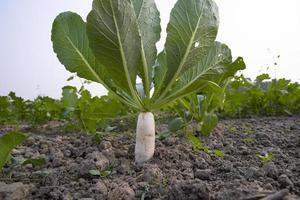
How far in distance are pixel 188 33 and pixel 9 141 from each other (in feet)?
3.25

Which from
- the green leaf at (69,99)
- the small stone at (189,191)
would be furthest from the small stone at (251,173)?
the green leaf at (69,99)

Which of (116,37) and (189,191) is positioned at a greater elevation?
(116,37)

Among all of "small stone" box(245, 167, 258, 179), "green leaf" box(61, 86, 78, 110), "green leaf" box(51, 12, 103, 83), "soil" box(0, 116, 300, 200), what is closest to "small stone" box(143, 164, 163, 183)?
"soil" box(0, 116, 300, 200)

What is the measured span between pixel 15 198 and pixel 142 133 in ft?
2.21

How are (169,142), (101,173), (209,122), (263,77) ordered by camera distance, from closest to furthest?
1. (101,173)
2. (169,142)
3. (209,122)
4. (263,77)

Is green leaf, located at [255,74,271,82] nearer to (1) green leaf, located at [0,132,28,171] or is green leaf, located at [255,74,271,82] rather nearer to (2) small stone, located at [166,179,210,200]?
(2) small stone, located at [166,179,210,200]

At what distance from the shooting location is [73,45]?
5.73 ft

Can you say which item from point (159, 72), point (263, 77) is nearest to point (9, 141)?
point (159, 72)

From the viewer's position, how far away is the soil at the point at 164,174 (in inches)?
50.1

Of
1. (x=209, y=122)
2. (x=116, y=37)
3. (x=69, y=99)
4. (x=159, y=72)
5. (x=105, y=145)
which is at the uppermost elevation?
(x=116, y=37)

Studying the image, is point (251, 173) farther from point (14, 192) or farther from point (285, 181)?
point (14, 192)

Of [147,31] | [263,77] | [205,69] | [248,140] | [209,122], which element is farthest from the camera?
[263,77]

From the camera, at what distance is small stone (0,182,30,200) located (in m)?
1.32

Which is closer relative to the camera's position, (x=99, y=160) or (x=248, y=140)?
(x=99, y=160)
